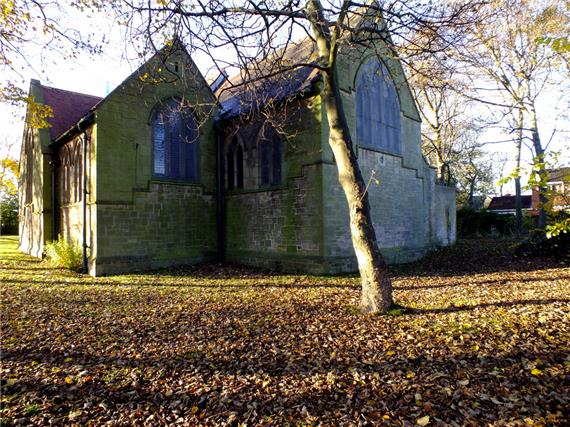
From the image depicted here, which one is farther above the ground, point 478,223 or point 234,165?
point 234,165

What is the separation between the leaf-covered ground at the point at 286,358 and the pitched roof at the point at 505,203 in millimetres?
42242

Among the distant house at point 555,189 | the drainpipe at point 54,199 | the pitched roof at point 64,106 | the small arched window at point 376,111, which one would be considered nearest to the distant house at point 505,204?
the small arched window at point 376,111

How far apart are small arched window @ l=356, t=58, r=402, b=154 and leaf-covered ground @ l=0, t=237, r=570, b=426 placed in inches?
272

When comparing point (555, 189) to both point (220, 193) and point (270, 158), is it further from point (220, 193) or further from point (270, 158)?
point (220, 193)

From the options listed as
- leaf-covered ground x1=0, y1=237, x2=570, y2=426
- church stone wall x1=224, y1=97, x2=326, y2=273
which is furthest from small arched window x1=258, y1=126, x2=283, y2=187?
leaf-covered ground x1=0, y1=237, x2=570, y2=426

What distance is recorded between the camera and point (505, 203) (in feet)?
152

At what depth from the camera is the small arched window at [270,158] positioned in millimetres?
13086

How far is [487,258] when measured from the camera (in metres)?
14.9

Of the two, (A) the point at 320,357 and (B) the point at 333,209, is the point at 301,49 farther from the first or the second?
(A) the point at 320,357

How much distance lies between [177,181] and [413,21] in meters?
9.83

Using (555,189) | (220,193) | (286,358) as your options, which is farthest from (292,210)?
(286,358)

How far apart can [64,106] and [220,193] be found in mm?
11224

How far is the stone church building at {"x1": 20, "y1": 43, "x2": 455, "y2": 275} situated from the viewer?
39.1ft

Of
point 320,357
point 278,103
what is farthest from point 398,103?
point 320,357
